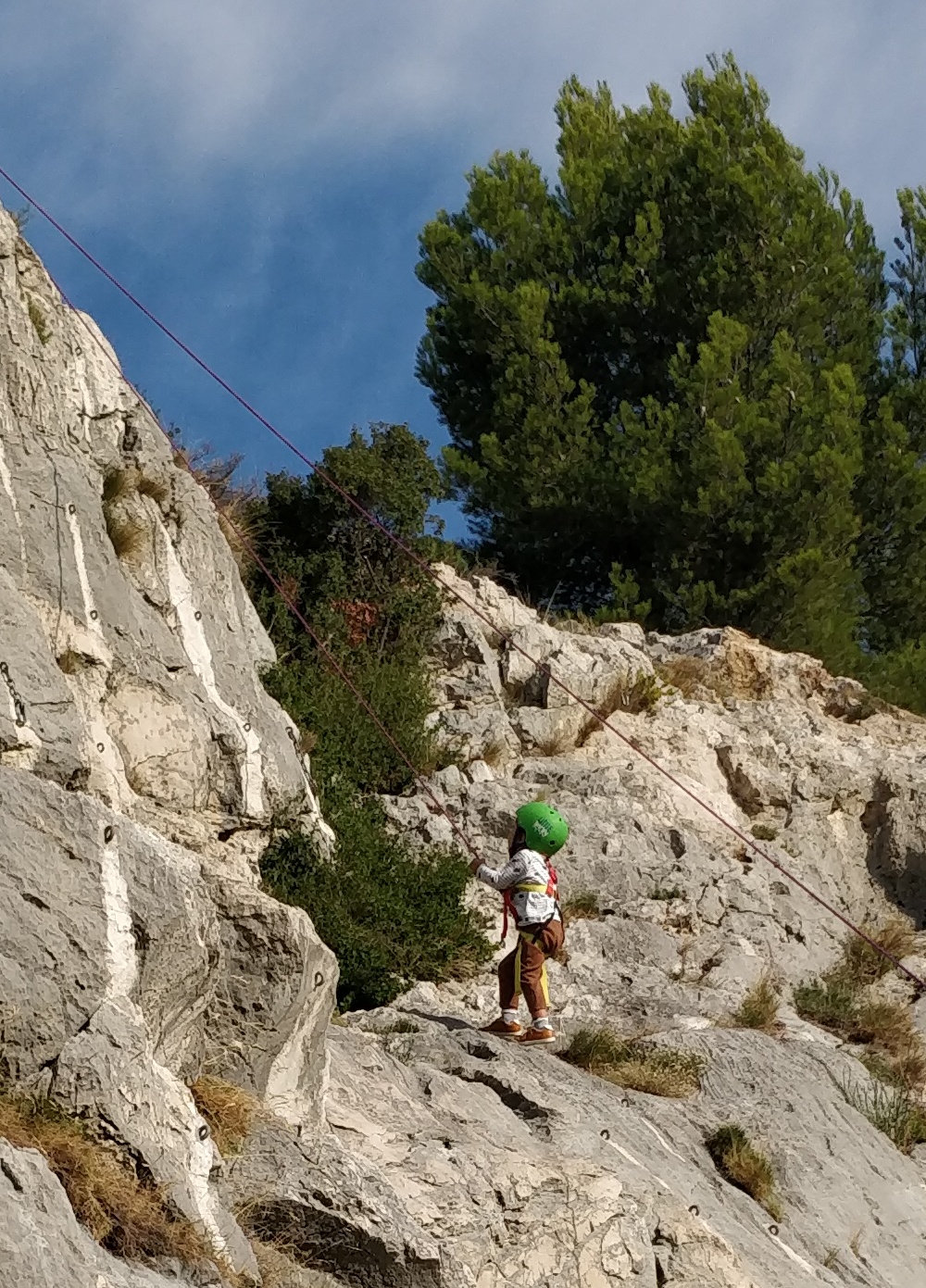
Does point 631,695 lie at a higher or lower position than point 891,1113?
higher

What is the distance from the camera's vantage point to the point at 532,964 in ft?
30.9

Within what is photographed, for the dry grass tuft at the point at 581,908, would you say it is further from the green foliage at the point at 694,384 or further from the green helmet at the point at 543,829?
Answer: the green foliage at the point at 694,384

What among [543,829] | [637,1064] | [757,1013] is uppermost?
[543,829]

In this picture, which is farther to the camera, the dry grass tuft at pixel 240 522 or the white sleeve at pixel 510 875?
the dry grass tuft at pixel 240 522

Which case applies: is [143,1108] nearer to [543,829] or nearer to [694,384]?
[543,829]

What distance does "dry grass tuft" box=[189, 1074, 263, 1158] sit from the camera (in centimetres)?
661

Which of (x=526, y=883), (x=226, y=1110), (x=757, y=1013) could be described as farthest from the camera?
(x=757, y=1013)

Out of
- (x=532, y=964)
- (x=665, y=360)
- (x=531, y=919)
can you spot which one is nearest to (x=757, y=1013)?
(x=532, y=964)

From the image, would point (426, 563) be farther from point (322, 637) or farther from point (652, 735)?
point (652, 735)

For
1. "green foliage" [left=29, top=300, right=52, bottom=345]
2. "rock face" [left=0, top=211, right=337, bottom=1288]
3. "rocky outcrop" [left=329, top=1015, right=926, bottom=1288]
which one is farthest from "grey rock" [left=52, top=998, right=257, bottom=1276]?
"green foliage" [left=29, top=300, right=52, bottom=345]

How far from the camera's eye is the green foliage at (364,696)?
10680mm

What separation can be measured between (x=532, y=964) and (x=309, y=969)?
7.63 feet

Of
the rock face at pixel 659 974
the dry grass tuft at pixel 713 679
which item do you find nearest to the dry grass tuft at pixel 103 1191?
the rock face at pixel 659 974

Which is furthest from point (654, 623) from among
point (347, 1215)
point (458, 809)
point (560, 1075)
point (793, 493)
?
point (347, 1215)
